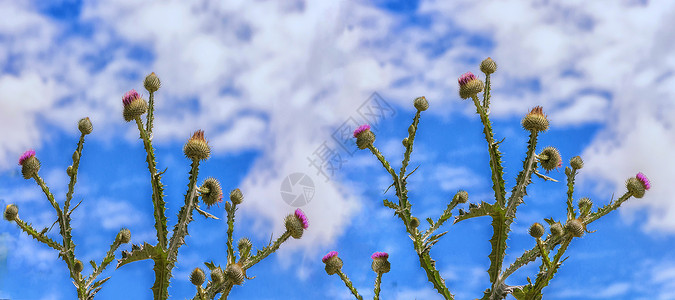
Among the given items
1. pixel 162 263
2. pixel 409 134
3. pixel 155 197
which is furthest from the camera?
pixel 409 134

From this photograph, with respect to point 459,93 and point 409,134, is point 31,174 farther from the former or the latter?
point 459,93

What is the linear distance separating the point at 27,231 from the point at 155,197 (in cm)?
283

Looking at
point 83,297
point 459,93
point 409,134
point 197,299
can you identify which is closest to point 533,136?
point 459,93

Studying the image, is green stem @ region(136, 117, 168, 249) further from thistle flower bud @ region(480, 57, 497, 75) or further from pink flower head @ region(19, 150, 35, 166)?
thistle flower bud @ region(480, 57, 497, 75)

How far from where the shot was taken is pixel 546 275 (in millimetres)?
7617

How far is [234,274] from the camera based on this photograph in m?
7.51

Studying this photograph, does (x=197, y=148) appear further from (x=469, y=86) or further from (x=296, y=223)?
(x=469, y=86)

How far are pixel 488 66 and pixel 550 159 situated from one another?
5.47 feet

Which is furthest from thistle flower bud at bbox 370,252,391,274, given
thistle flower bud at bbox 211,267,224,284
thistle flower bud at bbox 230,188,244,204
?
thistle flower bud at bbox 211,267,224,284

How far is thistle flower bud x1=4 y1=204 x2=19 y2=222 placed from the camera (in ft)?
30.0

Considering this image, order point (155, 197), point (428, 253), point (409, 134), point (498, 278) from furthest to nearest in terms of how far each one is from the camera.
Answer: point (409, 134), point (428, 253), point (498, 278), point (155, 197)

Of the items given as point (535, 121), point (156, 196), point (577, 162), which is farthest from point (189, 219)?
point (577, 162)

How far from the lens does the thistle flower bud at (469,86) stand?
9.02 metres

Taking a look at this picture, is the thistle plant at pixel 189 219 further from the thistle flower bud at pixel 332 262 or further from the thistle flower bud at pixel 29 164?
the thistle flower bud at pixel 332 262
